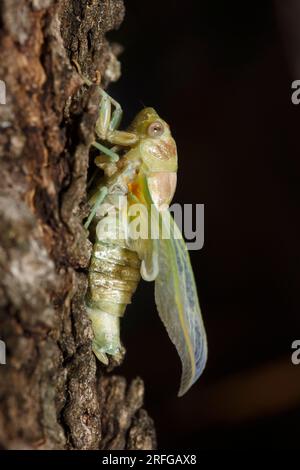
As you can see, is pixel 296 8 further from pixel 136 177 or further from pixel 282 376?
pixel 282 376

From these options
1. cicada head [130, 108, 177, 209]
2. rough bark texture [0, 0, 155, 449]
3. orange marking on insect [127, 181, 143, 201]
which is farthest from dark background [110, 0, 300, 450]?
rough bark texture [0, 0, 155, 449]

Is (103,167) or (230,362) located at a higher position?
(103,167)

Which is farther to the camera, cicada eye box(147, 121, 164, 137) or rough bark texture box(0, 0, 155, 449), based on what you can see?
cicada eye box(147, 121, 164, 137)

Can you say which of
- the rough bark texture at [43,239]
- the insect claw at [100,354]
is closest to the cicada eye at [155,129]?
the rough bark texture at [43,239]

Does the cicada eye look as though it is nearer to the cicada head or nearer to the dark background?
the cicada head

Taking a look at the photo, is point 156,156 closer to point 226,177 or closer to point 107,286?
point 107,286
